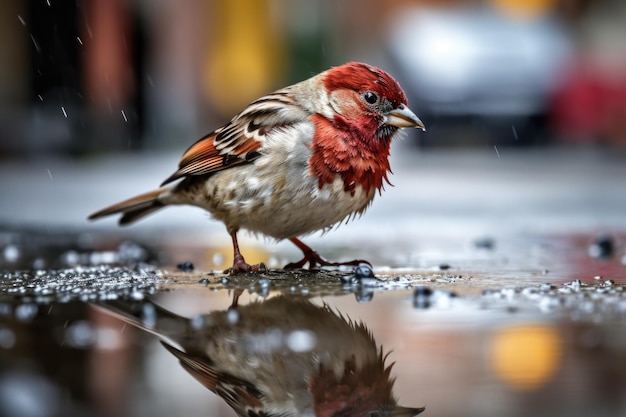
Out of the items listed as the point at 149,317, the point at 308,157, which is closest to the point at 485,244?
the point at 308,157

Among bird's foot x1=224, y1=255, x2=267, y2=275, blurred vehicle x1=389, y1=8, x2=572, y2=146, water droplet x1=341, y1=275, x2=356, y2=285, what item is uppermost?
blurred vehicle x1=389, y1=8, x2=572, y2=146

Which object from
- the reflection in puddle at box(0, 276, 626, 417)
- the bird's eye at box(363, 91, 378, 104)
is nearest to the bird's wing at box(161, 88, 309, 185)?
the bird's eye at box(363, 91, 378, 104)

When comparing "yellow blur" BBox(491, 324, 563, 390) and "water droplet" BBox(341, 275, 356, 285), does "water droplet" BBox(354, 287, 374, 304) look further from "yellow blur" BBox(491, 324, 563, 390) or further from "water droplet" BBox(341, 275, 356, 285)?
"yellow blur" BBox(491, 324, 563, 390)

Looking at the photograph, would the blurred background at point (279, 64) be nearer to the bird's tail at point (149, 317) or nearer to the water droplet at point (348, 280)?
the water droplet at point (348, 280)

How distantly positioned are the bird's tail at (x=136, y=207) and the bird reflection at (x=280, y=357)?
66.2 inches

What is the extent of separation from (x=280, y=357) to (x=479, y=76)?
1273 cm

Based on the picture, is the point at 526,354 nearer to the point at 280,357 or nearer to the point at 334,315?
the point at 280,357

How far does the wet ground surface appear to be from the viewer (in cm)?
203

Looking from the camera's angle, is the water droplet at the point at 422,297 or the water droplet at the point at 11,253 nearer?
the water droplet at the point at 422,297

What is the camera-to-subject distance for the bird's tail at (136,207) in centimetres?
482

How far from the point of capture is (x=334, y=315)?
2.94 meters

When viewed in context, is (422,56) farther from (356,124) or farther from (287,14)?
(356,124)

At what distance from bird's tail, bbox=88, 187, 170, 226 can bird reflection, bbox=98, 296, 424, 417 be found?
168 centimetres

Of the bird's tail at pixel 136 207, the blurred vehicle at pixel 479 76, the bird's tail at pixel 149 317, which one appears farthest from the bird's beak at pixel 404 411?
the blurred vehicle at pixel 479 76
